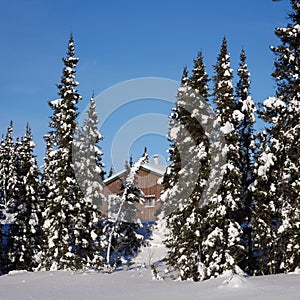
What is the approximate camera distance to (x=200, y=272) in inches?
845

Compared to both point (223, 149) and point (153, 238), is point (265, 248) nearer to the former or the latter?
point (223, 149)

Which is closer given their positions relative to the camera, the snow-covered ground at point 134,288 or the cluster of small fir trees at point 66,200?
the snow-covered ground at point 134,288

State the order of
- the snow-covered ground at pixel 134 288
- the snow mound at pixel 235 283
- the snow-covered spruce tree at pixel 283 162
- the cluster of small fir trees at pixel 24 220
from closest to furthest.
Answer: the snow-covered ground at pixel 134 288 < the snow mound at pixel 235 283 < the snow-covered spruce tree at pixel 283 162 < the cluster of small fir trees at pixel 24 220

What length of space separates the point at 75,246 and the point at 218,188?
40.9 feet

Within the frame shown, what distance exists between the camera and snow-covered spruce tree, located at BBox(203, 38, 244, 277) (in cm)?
2191

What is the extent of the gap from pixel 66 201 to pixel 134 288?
14.1 meters

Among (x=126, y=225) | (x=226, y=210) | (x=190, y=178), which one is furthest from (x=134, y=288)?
(x=126, y=225)

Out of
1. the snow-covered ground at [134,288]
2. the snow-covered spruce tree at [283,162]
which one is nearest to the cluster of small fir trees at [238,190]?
the snow-covered spruce tree at [283,162]

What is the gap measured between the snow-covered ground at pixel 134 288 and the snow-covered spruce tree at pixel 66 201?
24.5 ft

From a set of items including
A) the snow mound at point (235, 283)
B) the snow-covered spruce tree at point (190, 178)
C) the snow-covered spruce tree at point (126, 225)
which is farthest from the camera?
the snow-covered spruce tree at point (126, 225)

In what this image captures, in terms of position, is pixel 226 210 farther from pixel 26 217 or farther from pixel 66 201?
pixel 26 217

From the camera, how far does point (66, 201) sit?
2933 centimetres

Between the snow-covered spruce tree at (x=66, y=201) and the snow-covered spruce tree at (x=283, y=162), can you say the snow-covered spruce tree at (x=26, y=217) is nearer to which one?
the snow-covered spruce tree at (x=66, y=201)

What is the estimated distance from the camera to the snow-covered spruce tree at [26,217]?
35625mm
